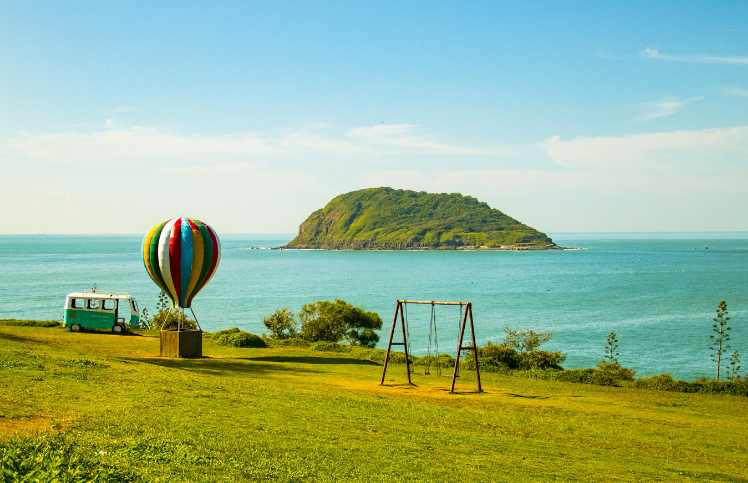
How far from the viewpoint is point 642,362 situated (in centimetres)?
7331

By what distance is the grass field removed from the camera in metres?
15.8

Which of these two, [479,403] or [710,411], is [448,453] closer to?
[479,403]

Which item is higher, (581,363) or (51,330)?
(51,330)

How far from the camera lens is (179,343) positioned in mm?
38906

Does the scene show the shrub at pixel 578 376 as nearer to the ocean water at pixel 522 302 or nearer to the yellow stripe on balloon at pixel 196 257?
the yellow stripe on balloon at pixel 196 257

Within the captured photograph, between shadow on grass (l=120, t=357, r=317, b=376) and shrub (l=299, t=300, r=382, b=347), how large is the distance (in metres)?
26.9

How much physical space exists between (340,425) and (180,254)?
69.9 feet

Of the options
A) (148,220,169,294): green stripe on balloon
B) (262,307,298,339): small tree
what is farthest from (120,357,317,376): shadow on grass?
(262,307,298,339): small tree

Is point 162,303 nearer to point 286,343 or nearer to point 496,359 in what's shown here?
point 286,343

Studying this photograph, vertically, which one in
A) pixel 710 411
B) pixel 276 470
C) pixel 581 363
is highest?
pixel 276 470

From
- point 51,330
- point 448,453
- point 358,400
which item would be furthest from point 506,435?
point 51,330

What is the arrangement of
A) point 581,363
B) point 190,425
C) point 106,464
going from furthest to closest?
point 581,363, point 190,425, point 106,464

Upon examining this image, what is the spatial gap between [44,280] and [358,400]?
159 metres

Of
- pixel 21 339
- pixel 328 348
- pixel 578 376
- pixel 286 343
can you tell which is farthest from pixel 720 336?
pixel 21 339
